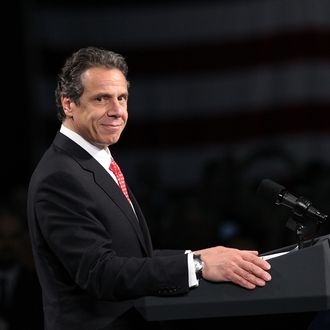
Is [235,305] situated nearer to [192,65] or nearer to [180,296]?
[180,296]

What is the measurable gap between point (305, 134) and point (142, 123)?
1.09 metres

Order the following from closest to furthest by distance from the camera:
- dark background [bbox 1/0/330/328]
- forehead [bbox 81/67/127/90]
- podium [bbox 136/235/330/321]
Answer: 1. podium [bbox 136/235/330/321]
2. forehead [bbox 81/67/127/90]
3. dark background [bbox 1/0/330/328]

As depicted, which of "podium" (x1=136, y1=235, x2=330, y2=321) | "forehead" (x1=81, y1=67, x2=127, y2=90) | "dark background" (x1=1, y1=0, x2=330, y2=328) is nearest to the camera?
"podium" (x1=136, y1=235, x2=330, y2=321)

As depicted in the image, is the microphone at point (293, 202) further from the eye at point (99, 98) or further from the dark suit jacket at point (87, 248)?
the eye at point (99, 98)

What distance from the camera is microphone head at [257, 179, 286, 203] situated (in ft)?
7.20

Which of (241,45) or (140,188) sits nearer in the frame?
(140,188)

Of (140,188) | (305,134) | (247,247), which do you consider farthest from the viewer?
(305,134)

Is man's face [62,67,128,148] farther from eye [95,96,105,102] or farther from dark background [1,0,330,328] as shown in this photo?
dark background [1,0,330,328]

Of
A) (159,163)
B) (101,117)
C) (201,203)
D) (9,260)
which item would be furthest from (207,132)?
(101,117)

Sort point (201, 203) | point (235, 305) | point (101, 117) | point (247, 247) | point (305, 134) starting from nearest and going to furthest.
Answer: point (235, 305)
point (101, 117)
point (247, 247)
point (201, 203)
point (305, 134)

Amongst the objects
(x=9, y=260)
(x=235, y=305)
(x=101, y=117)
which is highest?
(x=101, y=117)

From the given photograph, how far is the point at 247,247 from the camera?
4.29m

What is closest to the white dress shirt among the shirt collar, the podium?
the shirt collar

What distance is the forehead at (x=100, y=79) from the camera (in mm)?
2127
